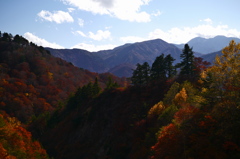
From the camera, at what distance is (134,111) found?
53.3 meters

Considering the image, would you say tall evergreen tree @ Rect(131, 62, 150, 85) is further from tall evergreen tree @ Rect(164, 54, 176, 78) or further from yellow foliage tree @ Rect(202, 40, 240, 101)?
yellow foliage tree @ Rect(202, 40, 240, 101)

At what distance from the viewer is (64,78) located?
547 ft

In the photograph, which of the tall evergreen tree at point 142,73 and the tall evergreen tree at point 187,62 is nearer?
the tall evergreen tree at point 187,62

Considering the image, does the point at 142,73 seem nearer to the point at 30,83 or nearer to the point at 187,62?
the point at 187,62

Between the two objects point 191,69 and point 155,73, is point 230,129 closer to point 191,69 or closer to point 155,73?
point 191,69

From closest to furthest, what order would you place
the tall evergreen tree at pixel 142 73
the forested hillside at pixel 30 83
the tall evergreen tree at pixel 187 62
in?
the tall evergreen tree at pixel 187 62
the tall evergreen tree at pixel 142 73
the forested hillside at pixel 30 83

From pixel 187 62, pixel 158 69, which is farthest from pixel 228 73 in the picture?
pixel 158 69

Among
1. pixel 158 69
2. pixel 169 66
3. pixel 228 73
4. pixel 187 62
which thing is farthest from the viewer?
pixel 158 69

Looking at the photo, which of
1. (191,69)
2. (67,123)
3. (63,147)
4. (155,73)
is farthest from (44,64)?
(191,69)

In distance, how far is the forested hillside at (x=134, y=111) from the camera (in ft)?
66.1

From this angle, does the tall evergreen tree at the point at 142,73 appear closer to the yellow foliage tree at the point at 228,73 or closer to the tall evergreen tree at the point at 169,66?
the tall evergreen tree at the point at 169,66

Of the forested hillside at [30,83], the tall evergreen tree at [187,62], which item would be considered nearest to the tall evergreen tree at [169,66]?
the tall evergreen tree at [187,62]

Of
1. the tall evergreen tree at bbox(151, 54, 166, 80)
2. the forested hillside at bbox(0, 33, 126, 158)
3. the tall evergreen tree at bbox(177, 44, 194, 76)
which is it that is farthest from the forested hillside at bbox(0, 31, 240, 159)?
the forested hillside at bbox(0, 33, 126, 158)

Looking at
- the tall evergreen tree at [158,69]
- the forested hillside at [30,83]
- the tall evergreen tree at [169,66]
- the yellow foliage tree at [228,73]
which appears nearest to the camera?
the yellow foliage tree at [228,73]
